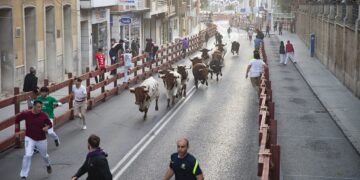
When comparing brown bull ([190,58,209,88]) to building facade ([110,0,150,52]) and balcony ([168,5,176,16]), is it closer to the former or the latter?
building facade ([110,0,150,52])

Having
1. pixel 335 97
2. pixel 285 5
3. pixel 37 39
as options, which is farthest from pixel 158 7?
pixel 285 5

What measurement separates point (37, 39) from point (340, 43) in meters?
15.4

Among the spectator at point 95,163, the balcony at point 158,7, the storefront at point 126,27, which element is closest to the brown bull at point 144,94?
the spectator at point 95,163

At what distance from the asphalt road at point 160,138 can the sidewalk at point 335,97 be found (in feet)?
8.95

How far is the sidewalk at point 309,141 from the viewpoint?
47.1ft

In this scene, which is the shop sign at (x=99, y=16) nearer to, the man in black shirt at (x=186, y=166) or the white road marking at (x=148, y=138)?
the white road marking at (x=148, y=138)

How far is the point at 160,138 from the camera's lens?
1773 centimetres

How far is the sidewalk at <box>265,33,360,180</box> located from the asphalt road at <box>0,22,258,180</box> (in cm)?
87

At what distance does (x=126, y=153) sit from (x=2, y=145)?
9.90 feet

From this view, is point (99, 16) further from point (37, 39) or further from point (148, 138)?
point (148, 138)

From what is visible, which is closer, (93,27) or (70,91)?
(70,91)

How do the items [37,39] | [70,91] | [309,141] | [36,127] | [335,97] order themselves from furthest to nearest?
[37,39], [335,97], [70,91], [309,141], [36,127]

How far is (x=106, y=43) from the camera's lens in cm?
4291

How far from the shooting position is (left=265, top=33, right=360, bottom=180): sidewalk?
14344 millimetres
